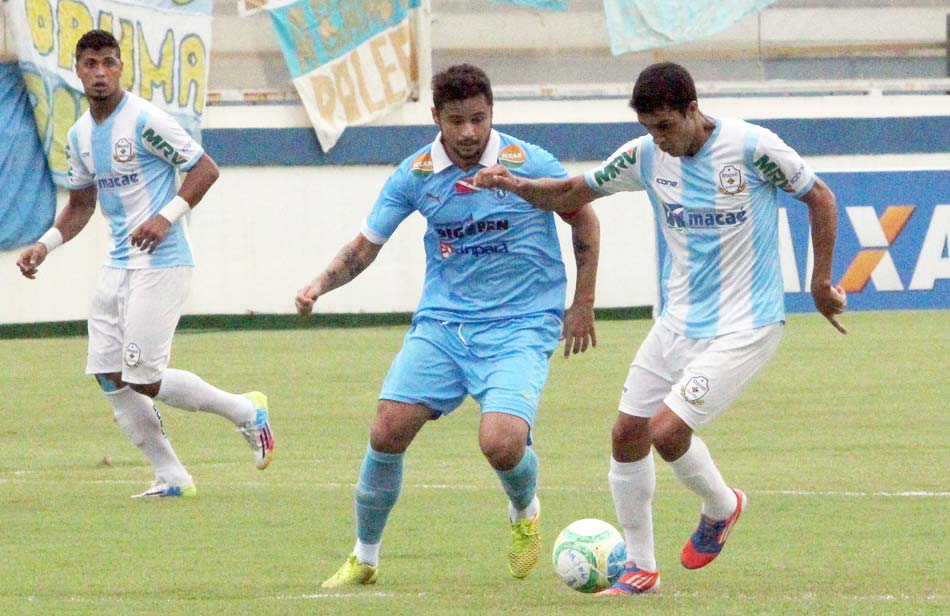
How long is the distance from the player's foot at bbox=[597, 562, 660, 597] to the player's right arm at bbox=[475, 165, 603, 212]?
51.4 inches

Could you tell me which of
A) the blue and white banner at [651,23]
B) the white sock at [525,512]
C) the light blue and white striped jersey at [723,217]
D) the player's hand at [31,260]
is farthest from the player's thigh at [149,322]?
the blue and white banner at [651,23]

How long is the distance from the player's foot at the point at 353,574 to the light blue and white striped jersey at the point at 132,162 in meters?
2.87

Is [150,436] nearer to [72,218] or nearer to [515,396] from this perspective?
[72,218]

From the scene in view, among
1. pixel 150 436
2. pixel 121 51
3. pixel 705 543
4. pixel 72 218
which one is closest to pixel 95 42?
pixel 72 218

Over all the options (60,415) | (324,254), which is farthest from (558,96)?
(60,415)

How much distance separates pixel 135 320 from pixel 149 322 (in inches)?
2.6

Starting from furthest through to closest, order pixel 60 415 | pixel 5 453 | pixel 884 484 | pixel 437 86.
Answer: pixel 60 415
pixel 5 453
pixel 884 484
pixel 437 86

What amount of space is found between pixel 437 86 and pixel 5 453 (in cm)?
547

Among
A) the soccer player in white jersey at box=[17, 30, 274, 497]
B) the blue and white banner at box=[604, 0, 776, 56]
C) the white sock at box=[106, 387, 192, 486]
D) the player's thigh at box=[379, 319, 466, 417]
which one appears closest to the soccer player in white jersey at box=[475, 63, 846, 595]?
the player's thigh at box=[379, 319, 466, 417]

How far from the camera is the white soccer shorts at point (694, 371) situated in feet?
20.7

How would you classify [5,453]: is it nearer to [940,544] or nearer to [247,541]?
[247,541]

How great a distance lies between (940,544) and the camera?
7.16 m

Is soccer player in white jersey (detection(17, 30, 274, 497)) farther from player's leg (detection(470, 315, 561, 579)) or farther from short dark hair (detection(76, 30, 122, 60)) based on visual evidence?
player's leg (detection(470, 315, 561, 579))

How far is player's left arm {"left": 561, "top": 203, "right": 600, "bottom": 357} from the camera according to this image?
6.68 meters
